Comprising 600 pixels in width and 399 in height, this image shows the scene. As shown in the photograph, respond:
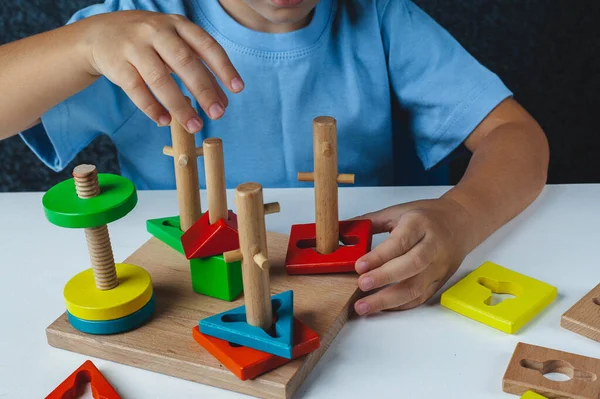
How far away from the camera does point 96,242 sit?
0.55 metres

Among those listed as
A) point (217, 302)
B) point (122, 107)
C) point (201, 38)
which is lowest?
point (217, 302)

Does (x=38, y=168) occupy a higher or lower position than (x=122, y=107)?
lower

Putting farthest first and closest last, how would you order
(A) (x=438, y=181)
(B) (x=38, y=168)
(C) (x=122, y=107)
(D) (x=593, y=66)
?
(B) (x=38, y=168) < (D) (x=593, y=66) < (A) (x=438, y=181) < (C) (x=122, y=107)

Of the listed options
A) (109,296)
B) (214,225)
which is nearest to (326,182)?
(214,225)

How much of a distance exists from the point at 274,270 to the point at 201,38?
8.4 inches

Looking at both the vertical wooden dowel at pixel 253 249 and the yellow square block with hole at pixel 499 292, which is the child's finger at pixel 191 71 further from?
the yellow square block with hole at pixel 499 292

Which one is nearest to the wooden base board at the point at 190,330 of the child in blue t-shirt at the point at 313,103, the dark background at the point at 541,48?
the child in blue t-shirt at the point at 313,103

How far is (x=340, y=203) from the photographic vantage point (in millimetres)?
775

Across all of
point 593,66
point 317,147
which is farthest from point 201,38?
point 593,66

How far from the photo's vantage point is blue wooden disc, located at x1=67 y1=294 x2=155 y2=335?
1.81 ft

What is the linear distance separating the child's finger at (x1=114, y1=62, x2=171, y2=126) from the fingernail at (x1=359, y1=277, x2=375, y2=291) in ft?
0.68

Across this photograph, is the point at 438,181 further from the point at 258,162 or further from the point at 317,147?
the point at 317,147

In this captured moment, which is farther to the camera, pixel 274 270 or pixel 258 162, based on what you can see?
pixel 258 162

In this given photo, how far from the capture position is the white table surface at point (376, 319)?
513mm
